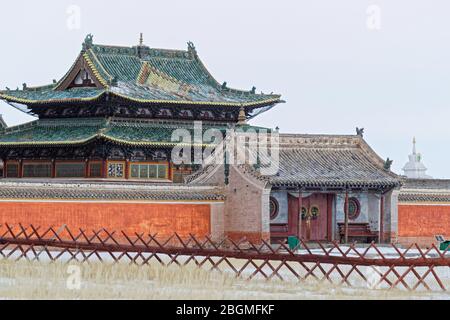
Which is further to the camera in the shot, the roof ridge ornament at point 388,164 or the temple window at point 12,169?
the temple window at point 12,169

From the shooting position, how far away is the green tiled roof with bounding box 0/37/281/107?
64812 millimetres

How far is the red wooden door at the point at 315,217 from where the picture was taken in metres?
56.7

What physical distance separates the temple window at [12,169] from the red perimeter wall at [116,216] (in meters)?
13.9

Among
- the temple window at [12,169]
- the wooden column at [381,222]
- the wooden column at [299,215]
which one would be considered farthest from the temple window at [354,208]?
the temple window at [12,169]

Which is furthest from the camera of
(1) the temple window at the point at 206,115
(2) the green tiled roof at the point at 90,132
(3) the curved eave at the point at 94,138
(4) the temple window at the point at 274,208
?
(1) the temple window at the point at 206,115

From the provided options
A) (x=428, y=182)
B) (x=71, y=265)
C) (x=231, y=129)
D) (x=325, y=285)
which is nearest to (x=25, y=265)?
(x=71, y=265)

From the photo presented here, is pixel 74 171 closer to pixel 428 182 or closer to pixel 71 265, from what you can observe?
pixel 428 182

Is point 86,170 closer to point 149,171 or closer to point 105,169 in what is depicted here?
point 105,169

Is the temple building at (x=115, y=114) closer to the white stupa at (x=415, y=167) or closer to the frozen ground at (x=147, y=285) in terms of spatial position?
the frozen ground at (x=147, y=285)

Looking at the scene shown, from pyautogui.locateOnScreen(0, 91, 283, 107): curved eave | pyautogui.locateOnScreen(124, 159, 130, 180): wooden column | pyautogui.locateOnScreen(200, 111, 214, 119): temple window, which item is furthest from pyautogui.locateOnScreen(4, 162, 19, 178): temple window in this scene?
pyautogui.locateOnScreen(200, 111, 214, 119): temple window

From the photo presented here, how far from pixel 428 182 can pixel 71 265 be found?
1008 inches

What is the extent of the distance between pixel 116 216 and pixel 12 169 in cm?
1444

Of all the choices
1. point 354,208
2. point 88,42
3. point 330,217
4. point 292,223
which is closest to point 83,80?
point 88,42

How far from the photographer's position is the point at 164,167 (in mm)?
64500
